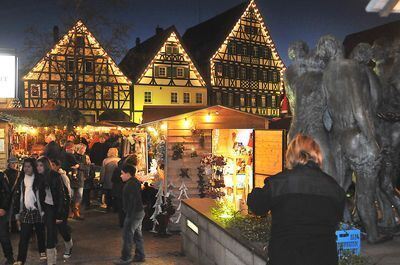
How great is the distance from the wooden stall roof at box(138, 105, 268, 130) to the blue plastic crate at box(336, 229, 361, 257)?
6757mm

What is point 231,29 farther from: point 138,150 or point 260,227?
point 260,227

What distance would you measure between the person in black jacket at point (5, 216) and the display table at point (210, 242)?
285 centimetres

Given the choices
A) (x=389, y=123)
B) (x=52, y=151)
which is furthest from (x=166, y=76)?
(x=389, y=123)

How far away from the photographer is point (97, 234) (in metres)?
10.4

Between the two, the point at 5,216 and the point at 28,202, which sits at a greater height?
the point at 28,202

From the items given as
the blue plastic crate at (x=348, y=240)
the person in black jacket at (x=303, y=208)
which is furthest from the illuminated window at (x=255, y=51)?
the person in black jacket at (x=303, y=208)

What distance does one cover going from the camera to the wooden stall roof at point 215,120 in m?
11.1

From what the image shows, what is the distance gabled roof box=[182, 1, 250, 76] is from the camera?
4122 centimetres

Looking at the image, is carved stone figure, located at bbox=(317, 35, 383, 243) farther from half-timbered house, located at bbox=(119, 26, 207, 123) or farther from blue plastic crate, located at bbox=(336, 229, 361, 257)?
half-timbered house, located at bbox=(119, 26, 207, 123)

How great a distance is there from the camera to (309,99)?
575cm

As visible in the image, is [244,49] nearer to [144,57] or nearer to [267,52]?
[267,52]

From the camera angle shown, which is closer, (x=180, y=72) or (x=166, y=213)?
(x=166, y=213)

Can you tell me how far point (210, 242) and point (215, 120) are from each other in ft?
17.8

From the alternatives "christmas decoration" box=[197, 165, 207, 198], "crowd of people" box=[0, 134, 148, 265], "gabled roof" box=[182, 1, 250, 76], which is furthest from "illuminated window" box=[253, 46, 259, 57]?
"crowd of people" box=[0, 134, 148, 265]
